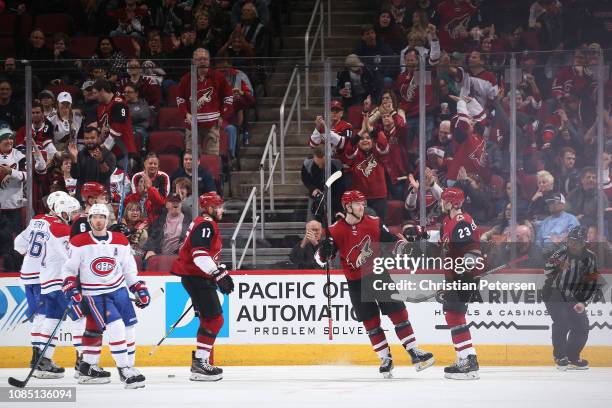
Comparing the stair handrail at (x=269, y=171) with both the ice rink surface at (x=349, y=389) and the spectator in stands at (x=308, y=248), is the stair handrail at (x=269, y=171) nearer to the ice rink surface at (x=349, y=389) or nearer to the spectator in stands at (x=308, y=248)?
the spectator in stands at (x=308, y=248)

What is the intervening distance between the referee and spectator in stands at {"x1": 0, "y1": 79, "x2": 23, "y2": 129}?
484 cm

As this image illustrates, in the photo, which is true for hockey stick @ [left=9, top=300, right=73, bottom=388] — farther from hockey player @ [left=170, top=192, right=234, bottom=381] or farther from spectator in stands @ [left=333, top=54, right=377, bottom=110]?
spectator in stands @ [left=333, top=54, right=377, bottom=110]

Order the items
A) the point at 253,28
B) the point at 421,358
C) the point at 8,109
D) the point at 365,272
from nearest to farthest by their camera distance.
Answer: the point at 421,358 → the point at 365,272 → the point at 8,109 → the point at 253,28

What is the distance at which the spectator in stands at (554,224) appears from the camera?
33.3 feet

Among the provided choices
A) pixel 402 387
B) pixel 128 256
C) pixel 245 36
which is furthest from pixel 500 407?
pixel 245 36

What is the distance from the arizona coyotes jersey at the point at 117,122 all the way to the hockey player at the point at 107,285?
5.79ft

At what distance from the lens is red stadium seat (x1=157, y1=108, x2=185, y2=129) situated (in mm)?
10461

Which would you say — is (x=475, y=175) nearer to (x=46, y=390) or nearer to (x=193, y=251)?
(x=193, y=251)

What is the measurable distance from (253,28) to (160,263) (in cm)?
357

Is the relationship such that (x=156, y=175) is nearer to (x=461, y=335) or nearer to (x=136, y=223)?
(x=136, y=223)

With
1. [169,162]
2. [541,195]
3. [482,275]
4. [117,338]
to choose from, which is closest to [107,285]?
[117,338]

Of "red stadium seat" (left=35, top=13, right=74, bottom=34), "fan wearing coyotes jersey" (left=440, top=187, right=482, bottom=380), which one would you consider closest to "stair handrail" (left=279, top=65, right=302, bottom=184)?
"fan wearing coyotes jersey" (left=440, top=187, right=482, bottom=380)

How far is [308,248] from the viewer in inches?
412

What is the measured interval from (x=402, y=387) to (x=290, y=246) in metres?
2.11
